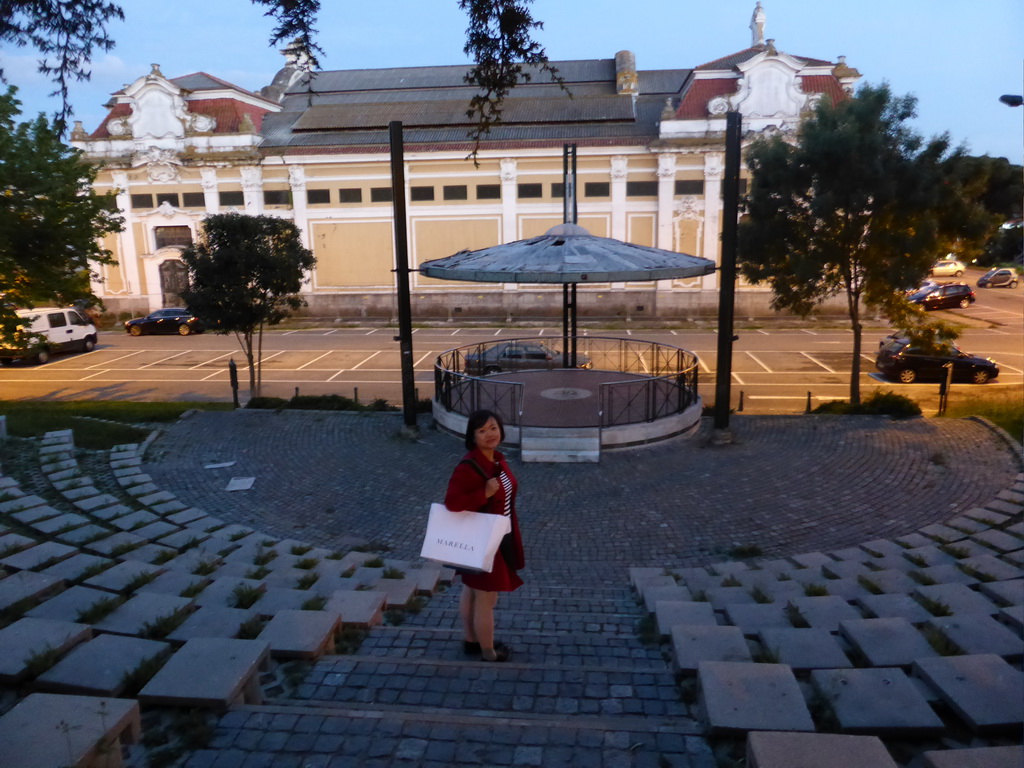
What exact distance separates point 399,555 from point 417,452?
13.4 feet

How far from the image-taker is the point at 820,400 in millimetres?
19359

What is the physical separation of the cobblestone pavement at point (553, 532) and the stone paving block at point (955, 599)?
1.97m

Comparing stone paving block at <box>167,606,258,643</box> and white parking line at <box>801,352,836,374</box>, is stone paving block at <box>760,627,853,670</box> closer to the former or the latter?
stone paving block at <box>167,606,258,643</box>

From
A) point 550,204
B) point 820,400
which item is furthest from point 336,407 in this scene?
point 550,204

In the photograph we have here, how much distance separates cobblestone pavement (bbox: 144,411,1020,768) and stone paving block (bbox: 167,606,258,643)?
0.69 meters

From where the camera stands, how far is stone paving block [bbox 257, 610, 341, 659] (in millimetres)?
4594

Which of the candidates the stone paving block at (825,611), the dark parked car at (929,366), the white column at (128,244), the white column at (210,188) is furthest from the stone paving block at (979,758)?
the white column at (128,244)

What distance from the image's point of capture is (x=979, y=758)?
295 cm

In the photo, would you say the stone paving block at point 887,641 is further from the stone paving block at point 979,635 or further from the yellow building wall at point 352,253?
the yellow building wall at point 352,253

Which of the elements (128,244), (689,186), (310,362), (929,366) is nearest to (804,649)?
(929,366)

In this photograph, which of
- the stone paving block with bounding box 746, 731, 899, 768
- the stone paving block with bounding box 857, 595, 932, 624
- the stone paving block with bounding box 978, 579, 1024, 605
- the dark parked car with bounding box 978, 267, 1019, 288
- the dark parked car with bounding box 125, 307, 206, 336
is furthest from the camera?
the dark parked car with bounding box 978, 267, 1019, 288

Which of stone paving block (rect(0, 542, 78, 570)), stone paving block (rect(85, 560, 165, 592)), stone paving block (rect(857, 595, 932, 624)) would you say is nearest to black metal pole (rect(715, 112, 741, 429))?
stone paving block (rect(857, 595, 932, 624))

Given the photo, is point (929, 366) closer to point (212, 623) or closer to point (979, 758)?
point (979, 758)

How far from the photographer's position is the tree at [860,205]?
14141 mm
